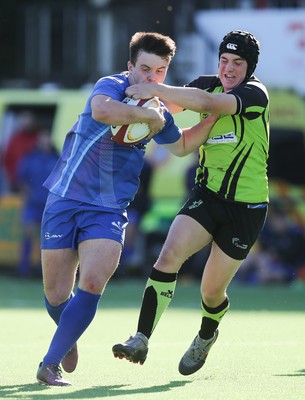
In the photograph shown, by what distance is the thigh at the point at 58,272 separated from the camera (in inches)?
304

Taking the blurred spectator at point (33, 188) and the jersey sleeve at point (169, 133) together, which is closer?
the jersey sleeve at point (169, 133)

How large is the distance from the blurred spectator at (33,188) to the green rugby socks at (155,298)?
906 centimetres

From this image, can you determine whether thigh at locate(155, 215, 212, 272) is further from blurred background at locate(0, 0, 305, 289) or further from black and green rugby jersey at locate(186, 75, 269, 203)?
blurred background at locate(0, 0, 305, 289)

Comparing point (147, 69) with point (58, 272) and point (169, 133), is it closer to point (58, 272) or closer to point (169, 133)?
point (169, 133)

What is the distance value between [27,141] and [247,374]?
10.5m

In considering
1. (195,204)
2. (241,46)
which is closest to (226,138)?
(195,204)

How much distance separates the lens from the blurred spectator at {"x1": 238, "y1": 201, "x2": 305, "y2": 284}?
1695cm

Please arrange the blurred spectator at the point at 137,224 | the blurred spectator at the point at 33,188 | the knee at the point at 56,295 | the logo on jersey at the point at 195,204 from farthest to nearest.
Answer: the blurred spectator at the point at 33,188 → the blurred spectator at the point at 137,224 → the logo on jersey at the point at 195,204 → the knee at the point at 56,295

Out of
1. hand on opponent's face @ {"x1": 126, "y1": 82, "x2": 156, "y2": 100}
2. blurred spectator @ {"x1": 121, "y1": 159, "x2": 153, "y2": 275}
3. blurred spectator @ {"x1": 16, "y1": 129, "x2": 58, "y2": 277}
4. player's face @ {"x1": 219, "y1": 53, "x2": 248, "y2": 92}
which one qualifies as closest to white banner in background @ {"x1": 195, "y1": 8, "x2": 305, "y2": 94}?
blurred spectator @ {"x1": 121, "y1": 159, "x2": 153, "y2": 275}

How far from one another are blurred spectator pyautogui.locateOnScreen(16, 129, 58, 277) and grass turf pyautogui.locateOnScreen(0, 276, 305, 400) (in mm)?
2495

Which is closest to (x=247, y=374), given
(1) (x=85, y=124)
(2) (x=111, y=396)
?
(2) (x=111, y=396)

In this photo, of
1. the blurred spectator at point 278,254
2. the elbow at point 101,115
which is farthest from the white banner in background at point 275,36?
the elbow at point 101,115

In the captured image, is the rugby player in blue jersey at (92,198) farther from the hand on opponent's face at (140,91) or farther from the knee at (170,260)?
the knee at (170,260)

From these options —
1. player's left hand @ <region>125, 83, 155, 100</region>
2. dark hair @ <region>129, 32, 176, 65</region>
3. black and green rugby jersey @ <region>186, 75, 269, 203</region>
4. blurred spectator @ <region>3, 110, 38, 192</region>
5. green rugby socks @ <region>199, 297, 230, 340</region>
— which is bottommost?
blurred spectator @ <region>3, 110, 38, 192</region>
